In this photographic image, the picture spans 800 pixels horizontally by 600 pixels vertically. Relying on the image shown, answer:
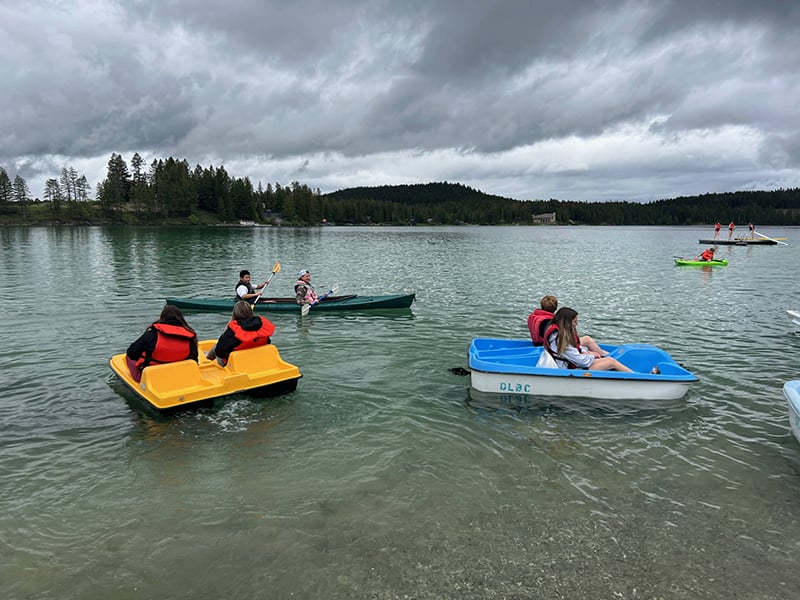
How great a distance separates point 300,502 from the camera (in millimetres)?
6801

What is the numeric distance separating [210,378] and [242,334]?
106cm

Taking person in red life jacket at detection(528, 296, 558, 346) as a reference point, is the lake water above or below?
below

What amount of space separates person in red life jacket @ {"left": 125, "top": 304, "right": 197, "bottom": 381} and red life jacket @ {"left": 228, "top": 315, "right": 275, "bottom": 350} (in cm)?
84

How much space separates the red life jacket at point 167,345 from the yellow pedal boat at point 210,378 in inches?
13.5

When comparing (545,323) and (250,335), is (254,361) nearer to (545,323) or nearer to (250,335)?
(250,335)

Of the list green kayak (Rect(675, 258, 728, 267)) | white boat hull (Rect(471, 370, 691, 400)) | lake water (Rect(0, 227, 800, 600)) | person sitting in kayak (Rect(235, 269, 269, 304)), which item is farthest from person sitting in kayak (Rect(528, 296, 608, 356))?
green kayak (Rect(675, 258, 728, 267))

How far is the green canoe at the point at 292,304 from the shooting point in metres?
20.1

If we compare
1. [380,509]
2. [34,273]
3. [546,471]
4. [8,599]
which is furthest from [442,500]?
[34,273]

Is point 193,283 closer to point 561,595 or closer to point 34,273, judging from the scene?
point 34,273

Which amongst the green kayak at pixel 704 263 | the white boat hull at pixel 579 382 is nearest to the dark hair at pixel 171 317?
the white boat hull at pixel 579 382

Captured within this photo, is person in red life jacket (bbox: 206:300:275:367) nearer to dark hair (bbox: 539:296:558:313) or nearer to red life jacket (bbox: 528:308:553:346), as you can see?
red life jacket (bbox: 528:308:553:346)

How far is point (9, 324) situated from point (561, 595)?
2077cm

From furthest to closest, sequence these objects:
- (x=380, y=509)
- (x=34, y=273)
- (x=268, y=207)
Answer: (x=268, y=207) < (x=34, y=273) < (x=380, y=509)

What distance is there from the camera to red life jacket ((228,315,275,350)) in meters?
10.1
